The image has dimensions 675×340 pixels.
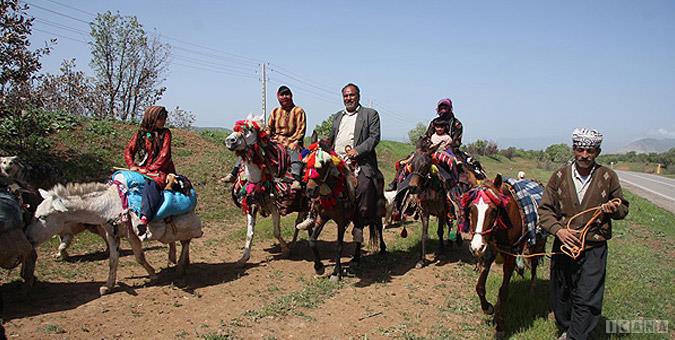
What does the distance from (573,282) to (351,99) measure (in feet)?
14.1

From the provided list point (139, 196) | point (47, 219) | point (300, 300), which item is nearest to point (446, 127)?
point (300, 300)

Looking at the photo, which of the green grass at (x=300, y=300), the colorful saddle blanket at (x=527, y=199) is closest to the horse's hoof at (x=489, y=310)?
the colorful saddle blanket at (x=527, y=199)

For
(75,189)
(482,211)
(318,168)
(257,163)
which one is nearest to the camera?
(482,211)

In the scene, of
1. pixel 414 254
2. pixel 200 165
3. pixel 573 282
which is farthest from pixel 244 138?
pixel 200 165

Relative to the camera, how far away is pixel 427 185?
7781 mm

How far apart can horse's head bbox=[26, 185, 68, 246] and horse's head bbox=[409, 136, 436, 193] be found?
507 cm

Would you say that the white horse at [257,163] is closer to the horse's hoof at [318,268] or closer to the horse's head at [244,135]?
the horse's head at [244,135]

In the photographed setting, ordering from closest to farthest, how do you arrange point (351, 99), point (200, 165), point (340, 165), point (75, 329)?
point (75, 329) → point (340, 165) → point (351, 99) → point (200, 165)

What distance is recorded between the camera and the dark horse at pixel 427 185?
7375 millimetres

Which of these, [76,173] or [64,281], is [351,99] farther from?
[76,173]

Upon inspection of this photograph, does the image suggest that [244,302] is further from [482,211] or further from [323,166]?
[482,211]

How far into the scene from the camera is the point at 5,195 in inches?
200

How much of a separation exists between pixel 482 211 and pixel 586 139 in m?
1.22

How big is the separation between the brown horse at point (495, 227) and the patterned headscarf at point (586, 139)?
2.64 feet
